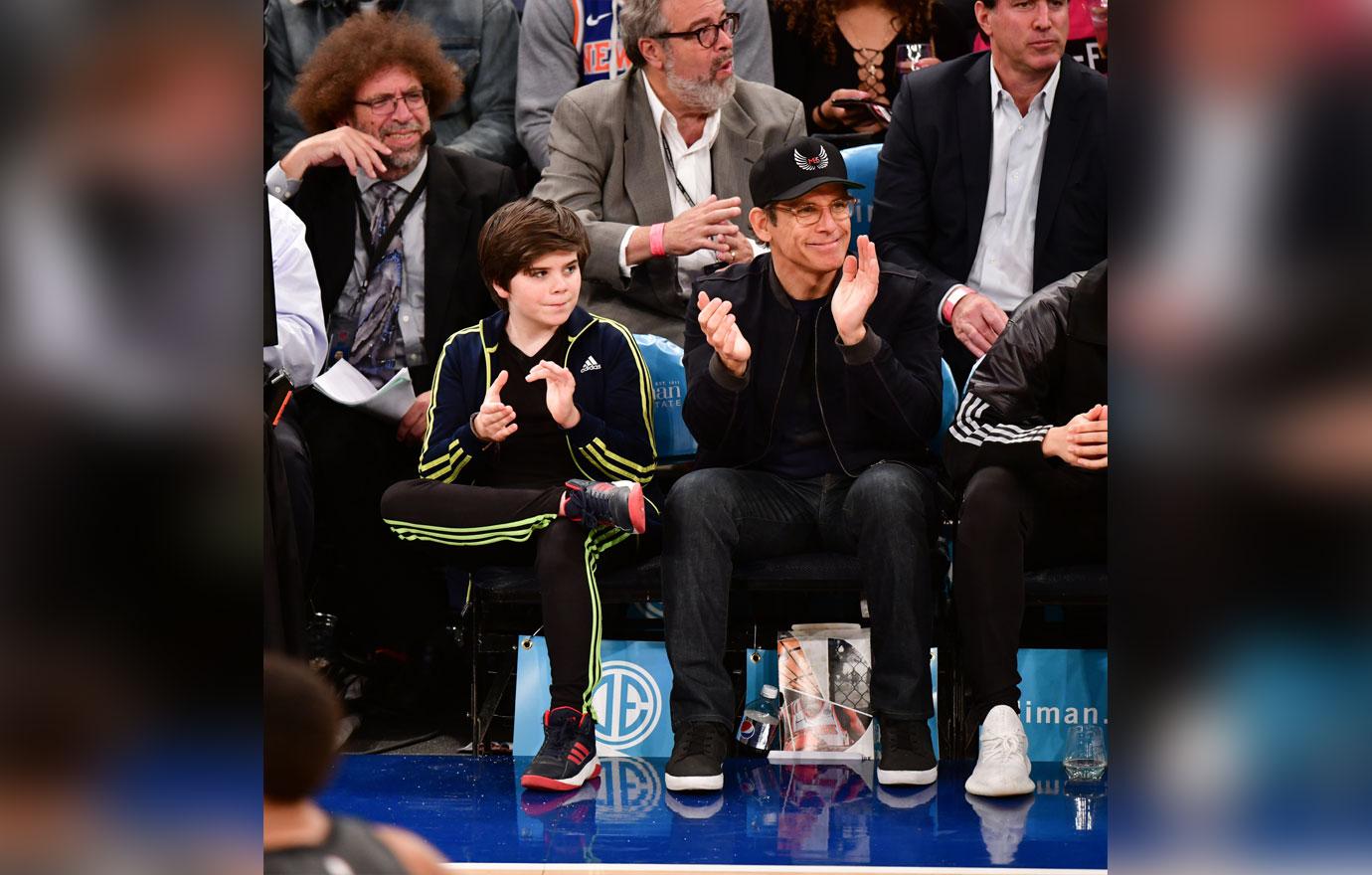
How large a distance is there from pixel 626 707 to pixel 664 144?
1.77 metres

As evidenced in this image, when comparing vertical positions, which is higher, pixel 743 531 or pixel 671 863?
pixel 743 531

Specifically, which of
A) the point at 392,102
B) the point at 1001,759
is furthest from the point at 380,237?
the point at 1001,759

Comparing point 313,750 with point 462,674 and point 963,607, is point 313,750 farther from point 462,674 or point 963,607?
point 462,674

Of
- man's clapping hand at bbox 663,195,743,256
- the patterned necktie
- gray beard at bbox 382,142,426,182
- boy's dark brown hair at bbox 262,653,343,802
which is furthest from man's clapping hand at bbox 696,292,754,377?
boy's dark brown hair at bbox 262,653,343,802

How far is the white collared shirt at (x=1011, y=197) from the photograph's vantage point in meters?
4.40

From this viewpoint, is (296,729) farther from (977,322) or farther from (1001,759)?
(977,322)

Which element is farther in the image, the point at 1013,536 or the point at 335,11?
the point at 335,11

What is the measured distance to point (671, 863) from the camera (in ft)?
9.87

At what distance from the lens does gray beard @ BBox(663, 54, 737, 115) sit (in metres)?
4.62

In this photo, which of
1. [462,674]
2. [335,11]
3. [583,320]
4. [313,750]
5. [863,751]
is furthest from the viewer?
A: [335,11]

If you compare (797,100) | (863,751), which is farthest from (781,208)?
(863,751)

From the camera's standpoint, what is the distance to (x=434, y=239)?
455 cm
